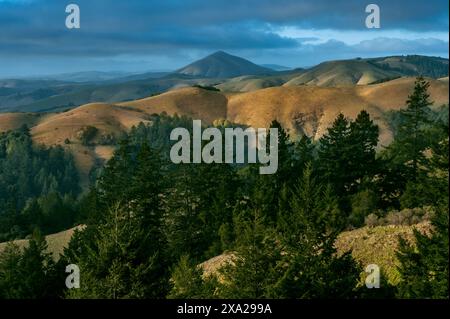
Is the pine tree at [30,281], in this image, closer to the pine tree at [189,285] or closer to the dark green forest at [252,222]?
the dark green forest at [252,222]

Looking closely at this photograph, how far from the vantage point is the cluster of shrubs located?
36.6 meters

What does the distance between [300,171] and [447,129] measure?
32746mm

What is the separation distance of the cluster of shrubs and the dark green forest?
79cm

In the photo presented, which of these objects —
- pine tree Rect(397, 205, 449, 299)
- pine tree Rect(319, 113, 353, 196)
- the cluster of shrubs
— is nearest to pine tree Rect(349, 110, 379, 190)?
pine tree Rect(319, 113, 353, 196)

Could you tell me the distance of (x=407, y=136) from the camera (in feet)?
164

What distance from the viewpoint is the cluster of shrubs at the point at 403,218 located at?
3656 centimetres

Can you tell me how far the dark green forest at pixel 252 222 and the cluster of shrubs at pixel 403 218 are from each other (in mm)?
789

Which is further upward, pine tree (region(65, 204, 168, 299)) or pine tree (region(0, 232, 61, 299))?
pine tree (region(65, 204, 168, 299))

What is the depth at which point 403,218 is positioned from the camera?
121 feet

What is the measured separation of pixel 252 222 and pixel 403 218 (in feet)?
59.3

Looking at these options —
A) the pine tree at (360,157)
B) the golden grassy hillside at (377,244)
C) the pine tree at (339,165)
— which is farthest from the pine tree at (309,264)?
the pine tree at (360,157)

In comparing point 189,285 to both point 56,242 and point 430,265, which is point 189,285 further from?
point 56,242

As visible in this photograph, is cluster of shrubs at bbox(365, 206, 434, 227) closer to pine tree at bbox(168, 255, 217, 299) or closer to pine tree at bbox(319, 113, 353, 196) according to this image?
pine tree at bbox(319, 113, 353, 196)

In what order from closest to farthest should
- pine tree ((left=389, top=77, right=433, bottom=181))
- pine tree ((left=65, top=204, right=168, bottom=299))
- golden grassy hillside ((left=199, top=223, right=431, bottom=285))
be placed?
1. pine tree ((left=65, top=204, right=168, bottom=299))
2. golden grassy hillside ((left=199, top=223, right=431, bottom=285))
3. pine tree ((left=389, top=77, right=433, bottom=181))
